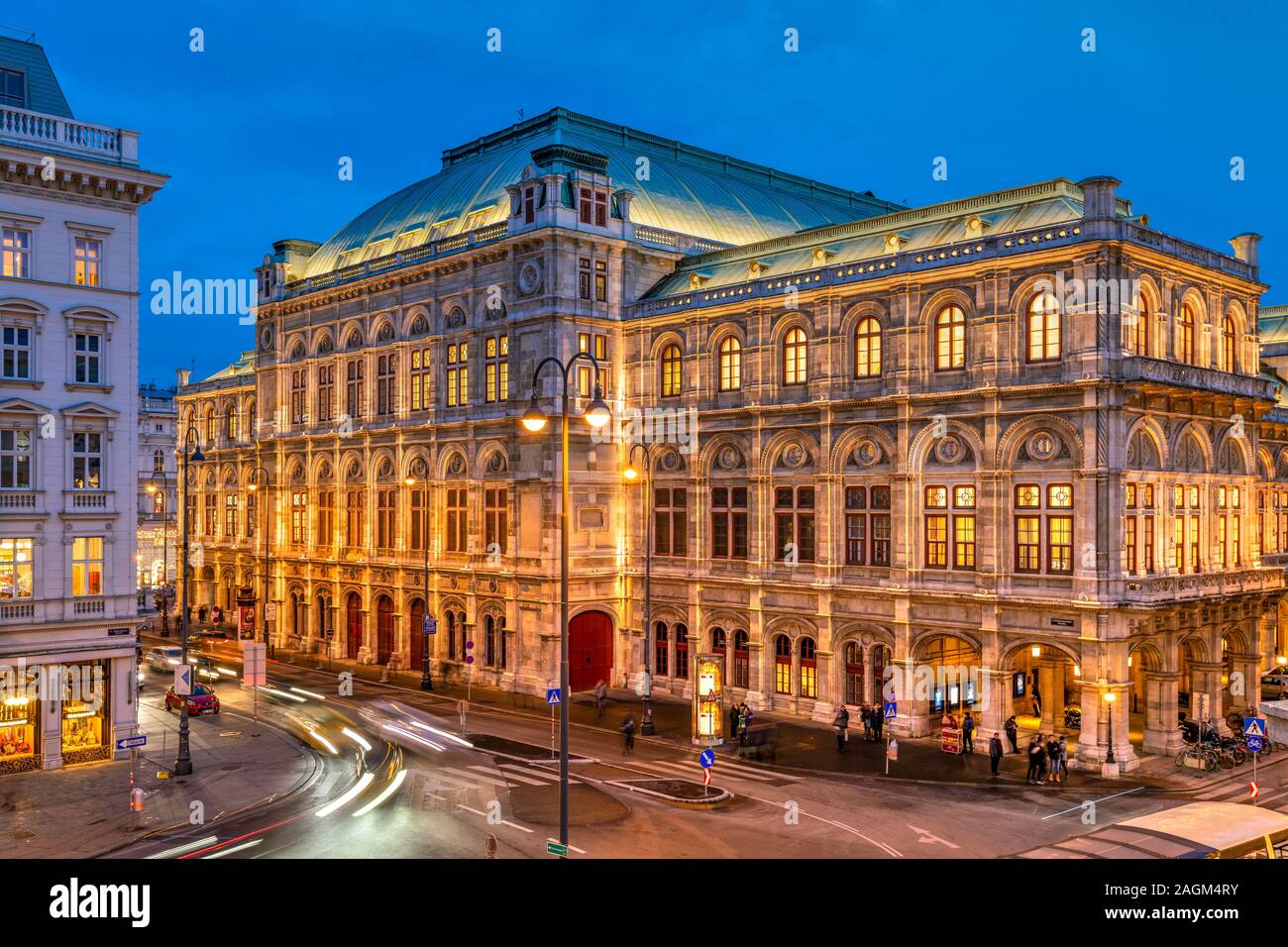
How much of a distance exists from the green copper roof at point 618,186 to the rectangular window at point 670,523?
14.7m

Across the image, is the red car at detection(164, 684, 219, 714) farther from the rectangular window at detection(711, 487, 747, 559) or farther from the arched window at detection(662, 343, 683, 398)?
the arched window at detection(662, 343, 683, 398)

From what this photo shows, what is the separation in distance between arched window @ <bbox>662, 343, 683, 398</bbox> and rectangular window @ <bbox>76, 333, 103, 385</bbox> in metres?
24.1

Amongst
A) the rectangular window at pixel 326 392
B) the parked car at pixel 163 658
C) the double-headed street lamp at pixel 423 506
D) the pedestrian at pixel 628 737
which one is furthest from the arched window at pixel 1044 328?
the parked car at pixel 163 658

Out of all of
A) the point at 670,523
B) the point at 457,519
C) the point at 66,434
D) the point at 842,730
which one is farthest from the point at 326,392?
the point at 842,730

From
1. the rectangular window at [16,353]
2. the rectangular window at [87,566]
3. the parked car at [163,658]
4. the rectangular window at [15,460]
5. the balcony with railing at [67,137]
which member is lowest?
the parked car at [163,658]

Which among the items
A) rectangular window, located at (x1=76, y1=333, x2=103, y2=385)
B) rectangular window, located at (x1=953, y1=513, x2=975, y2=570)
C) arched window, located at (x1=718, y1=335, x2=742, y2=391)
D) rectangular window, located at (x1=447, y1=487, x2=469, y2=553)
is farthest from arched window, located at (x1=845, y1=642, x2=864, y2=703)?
rectangular window, located at (x1=76, y1=333, x2=103, y2=385)

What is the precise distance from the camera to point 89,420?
35406 mm

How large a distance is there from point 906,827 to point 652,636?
76.9 feet

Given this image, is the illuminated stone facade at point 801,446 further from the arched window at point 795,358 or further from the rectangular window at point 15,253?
the rectangular window at point 15,253

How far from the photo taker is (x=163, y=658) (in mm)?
61344

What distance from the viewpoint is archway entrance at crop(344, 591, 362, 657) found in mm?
61753

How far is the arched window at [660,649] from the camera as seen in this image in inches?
1984

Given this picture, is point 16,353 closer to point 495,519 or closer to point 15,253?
point 15,253

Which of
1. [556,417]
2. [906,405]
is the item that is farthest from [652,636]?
[906,405]
